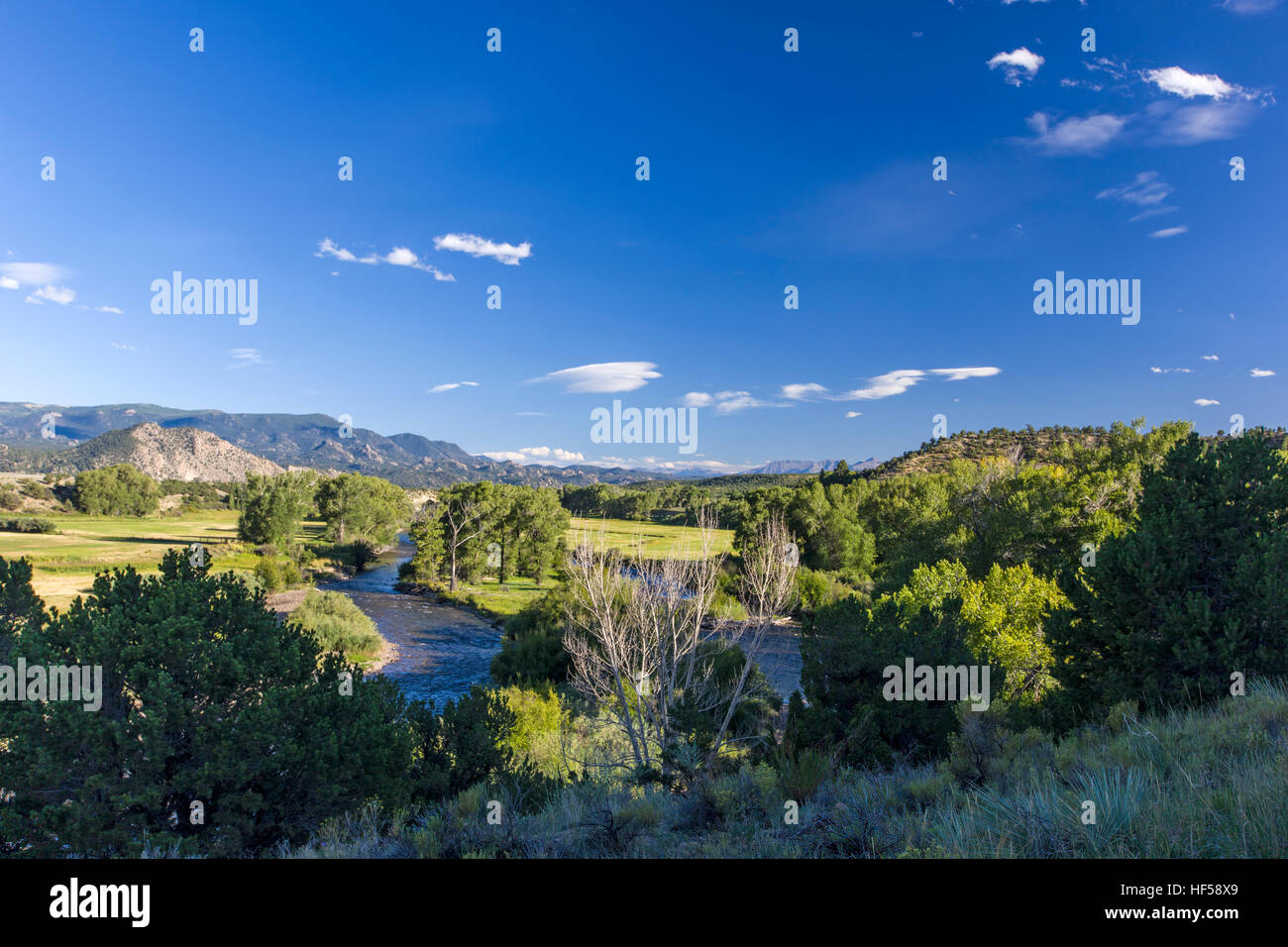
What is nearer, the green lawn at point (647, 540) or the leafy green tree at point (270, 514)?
the green lawn at point (647, 540)

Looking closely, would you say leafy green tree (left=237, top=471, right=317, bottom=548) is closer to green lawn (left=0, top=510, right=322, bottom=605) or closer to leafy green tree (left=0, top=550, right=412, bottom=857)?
green lawn (left=0, top=510, right=322, bottom=605)

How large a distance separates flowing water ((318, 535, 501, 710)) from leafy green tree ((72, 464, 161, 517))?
61.4 meters

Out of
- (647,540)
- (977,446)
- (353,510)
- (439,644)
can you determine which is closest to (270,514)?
(353,510)

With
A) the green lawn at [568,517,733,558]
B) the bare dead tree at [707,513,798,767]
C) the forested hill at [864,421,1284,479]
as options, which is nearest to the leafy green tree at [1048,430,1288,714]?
the bare dead tree at [707,513,798,767]

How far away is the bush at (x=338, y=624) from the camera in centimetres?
3375

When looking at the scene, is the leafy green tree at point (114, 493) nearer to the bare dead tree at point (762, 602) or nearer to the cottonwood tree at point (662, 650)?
the bare dead tree at point (762, 602)

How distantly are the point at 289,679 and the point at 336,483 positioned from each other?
76.4 metres

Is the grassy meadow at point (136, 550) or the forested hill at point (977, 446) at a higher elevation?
the forested hill at point (977, 446)

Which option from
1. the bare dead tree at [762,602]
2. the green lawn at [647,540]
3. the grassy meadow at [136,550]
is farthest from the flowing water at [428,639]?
the bare dead tree at [762,602]

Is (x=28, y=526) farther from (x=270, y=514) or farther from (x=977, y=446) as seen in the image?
(x=977, y=446)

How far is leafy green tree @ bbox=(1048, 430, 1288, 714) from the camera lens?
39.4 ft

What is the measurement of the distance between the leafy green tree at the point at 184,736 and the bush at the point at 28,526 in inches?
3175
